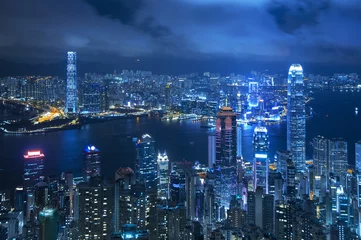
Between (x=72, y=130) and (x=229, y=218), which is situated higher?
(x=72, y=130)

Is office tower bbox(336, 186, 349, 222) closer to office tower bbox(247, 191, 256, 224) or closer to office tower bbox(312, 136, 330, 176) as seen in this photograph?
office tower bbox(247, 191, 256, 224)

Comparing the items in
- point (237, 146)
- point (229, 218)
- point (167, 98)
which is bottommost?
point (229, 218)

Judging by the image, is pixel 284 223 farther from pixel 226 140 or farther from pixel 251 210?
pixel 226 140

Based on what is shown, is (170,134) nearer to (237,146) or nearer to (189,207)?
(237,146)

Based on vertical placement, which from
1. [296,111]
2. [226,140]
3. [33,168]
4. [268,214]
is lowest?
[268,214]

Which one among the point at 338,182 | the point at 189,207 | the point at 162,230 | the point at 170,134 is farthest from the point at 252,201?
the point at 170,134

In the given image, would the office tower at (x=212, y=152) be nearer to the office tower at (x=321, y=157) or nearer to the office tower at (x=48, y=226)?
the office tower at (x=321, y=157)

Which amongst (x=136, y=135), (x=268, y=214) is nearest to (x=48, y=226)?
(x=268, y=214)

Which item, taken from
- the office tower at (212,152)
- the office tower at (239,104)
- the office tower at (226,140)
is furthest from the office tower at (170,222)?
the office tower at (239,104)
